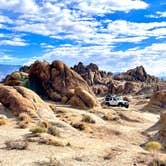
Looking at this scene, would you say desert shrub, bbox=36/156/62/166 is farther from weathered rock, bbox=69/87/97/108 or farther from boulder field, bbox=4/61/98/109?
boulder field, bbox=4/61/98/109

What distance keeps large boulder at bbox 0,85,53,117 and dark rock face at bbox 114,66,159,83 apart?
117229mm

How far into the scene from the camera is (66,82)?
196 feet

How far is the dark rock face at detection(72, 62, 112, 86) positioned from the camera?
145975 mm

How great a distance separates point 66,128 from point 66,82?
28.5 m

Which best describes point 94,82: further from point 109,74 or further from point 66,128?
point 66,128

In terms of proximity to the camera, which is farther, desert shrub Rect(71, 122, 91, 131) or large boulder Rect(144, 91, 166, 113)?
large boulder Rect(144, 91, 166, 113)

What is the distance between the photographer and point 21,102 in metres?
38.0

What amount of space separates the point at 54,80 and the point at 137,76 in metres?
103

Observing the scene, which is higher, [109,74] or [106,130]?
[109,74]

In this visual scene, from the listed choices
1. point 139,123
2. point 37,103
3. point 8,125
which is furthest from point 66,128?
point 139,123

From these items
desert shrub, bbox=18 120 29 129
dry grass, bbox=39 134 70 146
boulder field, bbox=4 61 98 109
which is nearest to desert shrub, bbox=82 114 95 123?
desert shrub, bbox=18 120 29 129

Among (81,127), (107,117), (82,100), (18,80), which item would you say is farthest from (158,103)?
(81,127)

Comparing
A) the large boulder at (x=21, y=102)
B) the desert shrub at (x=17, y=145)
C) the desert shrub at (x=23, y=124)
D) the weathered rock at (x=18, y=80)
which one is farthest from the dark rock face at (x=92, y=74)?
the desert shrub at (x=17, y=145)

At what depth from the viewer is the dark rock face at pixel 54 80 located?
192 feet
